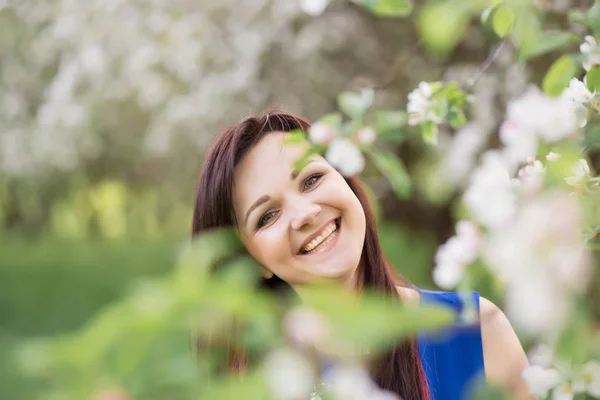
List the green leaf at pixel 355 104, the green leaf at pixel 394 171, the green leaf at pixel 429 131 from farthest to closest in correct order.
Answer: the green leaf at pixel 429 131 < the green leaf at pixel 355 104 < the green leaf at pixel 394 171

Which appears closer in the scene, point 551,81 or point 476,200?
point 476,200

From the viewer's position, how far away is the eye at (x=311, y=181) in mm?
1450

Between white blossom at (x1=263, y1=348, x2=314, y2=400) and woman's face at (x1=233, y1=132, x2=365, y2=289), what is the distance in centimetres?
94

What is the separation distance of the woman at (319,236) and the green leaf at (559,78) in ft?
2.01

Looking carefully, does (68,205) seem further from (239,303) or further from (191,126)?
(239,303)

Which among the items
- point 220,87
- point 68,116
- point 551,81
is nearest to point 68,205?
point 68,116

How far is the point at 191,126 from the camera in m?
5.36

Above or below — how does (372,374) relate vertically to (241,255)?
below

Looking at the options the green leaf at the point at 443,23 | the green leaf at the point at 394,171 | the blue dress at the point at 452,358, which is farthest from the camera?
the blue dress at the point at 452,358

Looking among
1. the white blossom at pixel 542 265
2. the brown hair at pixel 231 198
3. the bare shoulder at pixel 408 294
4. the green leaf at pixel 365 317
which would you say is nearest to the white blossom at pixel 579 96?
the white blossom at pixel 542 265

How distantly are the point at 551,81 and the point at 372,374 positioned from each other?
969 mm

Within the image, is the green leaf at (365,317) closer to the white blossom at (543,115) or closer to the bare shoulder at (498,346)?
the white blossom at (543,115)

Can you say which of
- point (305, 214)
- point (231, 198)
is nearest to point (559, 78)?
point (305, 214)

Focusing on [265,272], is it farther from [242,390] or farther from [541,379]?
[242,390]
